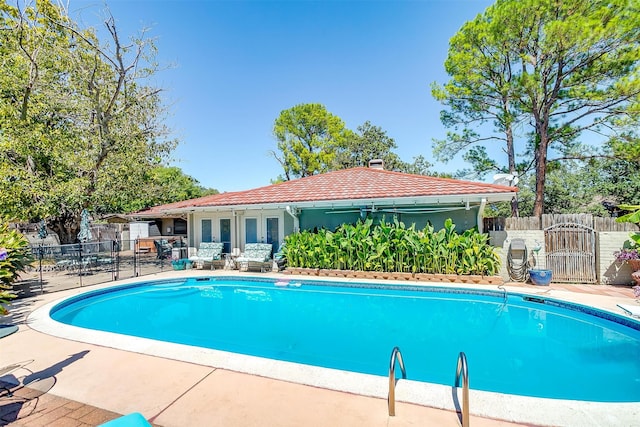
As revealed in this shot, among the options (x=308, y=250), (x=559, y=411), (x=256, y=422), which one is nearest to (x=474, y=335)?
(x=559, y=411)

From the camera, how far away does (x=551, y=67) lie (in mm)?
15812

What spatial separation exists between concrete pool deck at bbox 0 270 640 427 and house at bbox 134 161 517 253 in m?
8.34

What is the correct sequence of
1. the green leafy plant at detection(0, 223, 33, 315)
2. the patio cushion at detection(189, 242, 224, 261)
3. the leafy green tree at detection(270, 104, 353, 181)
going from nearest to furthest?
the green leafy plant at detection(0, 223, 33, 315), the patio cushion at detection(189, 242, 224, 261), the leafy green tree at detection(270, 104, 353, 181)

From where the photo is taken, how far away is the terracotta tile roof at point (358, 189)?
Result: 36.9ft

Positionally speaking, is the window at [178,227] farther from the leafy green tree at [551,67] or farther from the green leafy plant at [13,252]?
the leafy green tree at [551,67]

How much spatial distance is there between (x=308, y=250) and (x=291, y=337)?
596 cm

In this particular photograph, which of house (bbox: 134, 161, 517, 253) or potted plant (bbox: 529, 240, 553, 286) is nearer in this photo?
potted plant (bbox: 529, 240, 553, 286)

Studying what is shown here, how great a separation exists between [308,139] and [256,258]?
2132 centimetres

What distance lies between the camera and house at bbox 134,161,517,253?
11.4 metres

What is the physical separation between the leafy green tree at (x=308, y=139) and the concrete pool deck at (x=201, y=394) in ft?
91.6

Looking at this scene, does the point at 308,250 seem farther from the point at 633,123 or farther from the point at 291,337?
the point at 633,123

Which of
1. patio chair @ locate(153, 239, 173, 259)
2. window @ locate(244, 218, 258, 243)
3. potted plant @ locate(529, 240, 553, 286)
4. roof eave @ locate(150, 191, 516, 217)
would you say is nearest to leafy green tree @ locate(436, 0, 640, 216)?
roof eave @ locate(150, 191, 516, 217)

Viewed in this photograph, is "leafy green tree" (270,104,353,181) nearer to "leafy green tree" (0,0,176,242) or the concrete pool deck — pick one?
"leafy green tree" (0,0,176,242)

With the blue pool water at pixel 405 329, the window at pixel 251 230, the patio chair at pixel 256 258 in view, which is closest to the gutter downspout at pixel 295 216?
the patio chair at pixel 256 258
